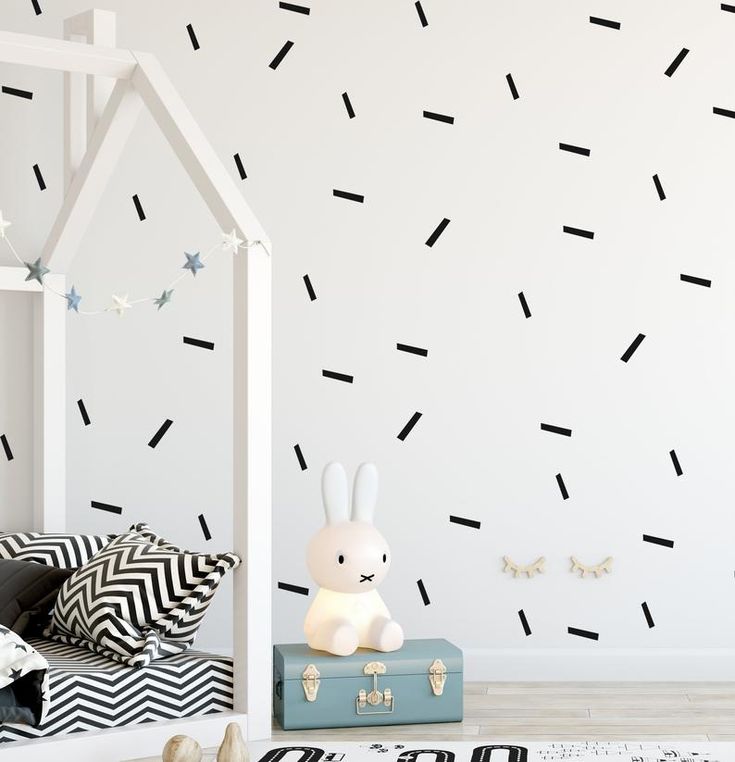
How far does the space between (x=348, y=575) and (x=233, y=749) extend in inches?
32.0

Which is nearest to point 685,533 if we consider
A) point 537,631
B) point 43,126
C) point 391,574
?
point 537,631

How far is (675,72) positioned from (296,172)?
112 cm

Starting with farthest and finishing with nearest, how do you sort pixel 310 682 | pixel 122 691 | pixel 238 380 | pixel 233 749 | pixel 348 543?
pixel 348 543 → pixel 310 682 → pixel 238 380 → pixel 122 691 → pixel 233 749

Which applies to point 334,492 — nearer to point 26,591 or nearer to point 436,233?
point 26,591

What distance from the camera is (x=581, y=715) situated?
2.79 metres

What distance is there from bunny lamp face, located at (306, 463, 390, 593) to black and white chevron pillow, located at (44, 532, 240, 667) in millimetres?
303

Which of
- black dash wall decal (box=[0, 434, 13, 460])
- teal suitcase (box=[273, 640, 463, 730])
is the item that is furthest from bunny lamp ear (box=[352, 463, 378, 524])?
black dash wall decal (box=[0, 434, 13, 460])

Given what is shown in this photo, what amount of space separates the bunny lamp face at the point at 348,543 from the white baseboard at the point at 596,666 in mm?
649

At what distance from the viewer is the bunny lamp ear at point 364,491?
9.14ft

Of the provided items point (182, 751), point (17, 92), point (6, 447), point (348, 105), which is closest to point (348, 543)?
point (182, 751)

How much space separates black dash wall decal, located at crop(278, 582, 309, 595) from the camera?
325 centimetres

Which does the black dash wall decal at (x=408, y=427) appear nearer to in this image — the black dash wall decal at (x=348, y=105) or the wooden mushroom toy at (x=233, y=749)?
the black dash wall decal at (x=348, y=105)

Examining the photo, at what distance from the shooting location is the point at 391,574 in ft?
10.7

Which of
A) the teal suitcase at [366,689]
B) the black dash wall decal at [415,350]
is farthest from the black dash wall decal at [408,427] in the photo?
the teal suitcase at [366,689]
